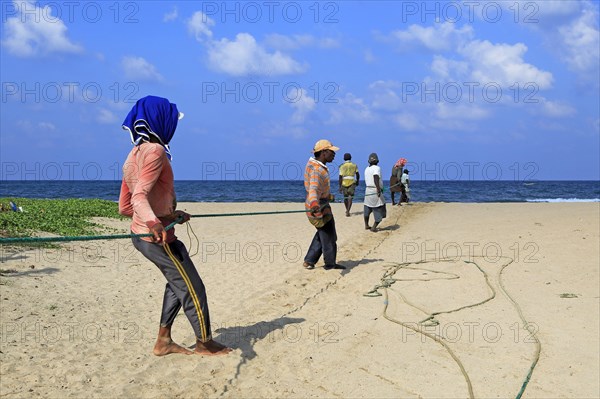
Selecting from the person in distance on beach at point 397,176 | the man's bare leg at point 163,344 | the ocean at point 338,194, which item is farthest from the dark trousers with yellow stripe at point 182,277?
the ocean at point 338,194

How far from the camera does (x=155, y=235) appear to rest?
4.13 m

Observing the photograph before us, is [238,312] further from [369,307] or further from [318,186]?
[318,186]

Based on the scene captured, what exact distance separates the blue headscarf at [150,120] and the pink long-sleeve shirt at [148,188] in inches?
4.1

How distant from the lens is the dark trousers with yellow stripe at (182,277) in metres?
4.42

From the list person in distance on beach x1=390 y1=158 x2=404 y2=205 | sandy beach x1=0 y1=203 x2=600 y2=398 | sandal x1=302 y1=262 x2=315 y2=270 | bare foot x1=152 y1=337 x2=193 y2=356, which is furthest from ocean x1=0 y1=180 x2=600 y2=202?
bare foot x1=152 y1=337 x2=193 y2=356

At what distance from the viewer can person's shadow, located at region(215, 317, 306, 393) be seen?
16.7ft

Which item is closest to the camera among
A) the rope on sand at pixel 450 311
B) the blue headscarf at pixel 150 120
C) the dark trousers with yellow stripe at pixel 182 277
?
the blue headscarf at pixel 150 120

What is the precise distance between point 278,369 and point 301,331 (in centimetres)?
104

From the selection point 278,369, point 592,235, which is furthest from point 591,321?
point 592,235

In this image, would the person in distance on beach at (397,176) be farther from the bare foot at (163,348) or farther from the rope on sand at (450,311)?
the bare foot at (163,348)

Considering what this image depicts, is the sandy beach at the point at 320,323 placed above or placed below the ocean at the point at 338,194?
below

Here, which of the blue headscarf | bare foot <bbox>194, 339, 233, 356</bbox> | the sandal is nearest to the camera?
the blue headscarf

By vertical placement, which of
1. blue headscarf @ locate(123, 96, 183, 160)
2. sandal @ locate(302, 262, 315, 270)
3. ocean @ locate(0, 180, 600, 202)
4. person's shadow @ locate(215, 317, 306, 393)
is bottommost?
person's shadow @ locate(215, 317, 306, 393)

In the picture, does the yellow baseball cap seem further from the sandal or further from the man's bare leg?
the man's bare leg
